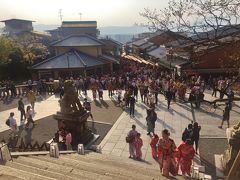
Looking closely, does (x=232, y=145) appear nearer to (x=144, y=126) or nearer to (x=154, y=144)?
(x=154, y=144)

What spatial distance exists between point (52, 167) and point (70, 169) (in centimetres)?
59

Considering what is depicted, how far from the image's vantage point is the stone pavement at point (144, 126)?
44.4 feet

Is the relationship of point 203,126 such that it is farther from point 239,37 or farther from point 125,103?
point 239,37

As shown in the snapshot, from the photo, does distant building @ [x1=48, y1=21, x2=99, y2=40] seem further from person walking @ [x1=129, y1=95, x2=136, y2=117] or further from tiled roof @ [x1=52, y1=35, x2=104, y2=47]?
person walking @ [x1=129, y1=95, x2=136, y2=117]

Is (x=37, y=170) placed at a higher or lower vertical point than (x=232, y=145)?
lower

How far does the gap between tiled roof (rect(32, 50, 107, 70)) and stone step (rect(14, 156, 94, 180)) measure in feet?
90.1

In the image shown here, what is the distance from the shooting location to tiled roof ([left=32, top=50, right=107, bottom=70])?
36.9 meters

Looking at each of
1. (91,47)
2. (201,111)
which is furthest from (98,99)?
(91,47)

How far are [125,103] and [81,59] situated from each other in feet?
60.3

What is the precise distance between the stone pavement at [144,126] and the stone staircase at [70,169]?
7.07ft

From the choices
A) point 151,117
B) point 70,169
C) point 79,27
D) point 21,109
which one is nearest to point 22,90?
point 21,109

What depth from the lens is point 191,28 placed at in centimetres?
730

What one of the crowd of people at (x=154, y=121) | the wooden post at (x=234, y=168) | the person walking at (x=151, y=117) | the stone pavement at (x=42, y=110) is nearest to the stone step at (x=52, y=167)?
the crowd of people at (x=154, y=121)

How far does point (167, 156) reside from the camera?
9.82 metres
